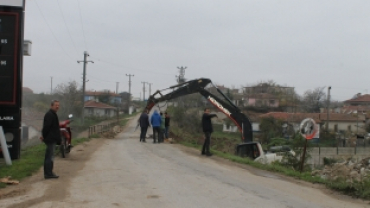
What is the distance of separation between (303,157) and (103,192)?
24.3ft

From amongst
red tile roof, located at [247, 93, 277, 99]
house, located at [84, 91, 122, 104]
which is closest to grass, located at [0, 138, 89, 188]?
red tile roof, located at [247, 93, 277, 99]

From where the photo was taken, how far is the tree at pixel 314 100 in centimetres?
6469

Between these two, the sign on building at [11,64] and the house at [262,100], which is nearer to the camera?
the sign on building at [11,64]

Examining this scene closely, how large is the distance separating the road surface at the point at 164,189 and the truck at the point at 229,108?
8.43 metres

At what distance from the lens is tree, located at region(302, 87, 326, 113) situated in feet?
212

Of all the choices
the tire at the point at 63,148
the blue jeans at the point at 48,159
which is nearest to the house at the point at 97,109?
the tire at the point at 63,148

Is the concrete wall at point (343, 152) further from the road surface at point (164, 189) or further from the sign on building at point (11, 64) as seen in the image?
the sign on building at point (11, 64)

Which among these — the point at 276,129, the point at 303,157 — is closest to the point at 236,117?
the point at 303,157

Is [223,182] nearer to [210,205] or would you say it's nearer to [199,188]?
[199,188]

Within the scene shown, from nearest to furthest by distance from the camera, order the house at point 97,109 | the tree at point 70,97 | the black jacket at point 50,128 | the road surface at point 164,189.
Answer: the road surface at point 164,189 < the black jacket at point 50,128 < the tree at point 70,97 < the house at point 97,109

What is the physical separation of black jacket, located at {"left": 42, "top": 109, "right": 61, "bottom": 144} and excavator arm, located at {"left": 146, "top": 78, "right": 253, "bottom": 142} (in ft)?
46.2

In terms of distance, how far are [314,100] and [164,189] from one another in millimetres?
61772

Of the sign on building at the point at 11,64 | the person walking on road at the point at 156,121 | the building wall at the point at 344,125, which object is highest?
the sign on building at the point at 11,64

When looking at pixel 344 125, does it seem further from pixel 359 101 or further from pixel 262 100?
pixel 359 101
